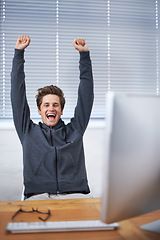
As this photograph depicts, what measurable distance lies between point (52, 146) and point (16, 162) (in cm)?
69

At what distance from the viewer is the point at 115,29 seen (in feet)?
8.63

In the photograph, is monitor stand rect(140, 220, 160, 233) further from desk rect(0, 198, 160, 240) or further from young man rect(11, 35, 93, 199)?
young man rect(11, 35, 93, 199)

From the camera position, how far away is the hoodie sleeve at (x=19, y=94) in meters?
1.72

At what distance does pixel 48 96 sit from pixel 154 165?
1.29m

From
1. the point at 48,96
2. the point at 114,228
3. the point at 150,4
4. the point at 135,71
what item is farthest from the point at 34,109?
the point at 114,228

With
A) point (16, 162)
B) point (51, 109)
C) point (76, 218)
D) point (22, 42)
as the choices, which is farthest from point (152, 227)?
point (16, 162)

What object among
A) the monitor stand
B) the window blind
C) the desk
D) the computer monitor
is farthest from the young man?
the computer monitor

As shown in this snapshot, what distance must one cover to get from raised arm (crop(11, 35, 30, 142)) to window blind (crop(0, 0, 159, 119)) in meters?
0.71

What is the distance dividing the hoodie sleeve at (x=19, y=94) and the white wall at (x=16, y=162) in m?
0.55

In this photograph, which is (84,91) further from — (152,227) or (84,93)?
(152,227)

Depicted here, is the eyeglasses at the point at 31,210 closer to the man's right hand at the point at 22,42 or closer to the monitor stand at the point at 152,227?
the monitor stand at the point at 152,227

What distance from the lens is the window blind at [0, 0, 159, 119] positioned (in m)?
2.46

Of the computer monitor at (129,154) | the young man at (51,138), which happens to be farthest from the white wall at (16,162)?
the computer monitor at (129,154)

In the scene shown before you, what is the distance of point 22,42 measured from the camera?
1.73 metres
